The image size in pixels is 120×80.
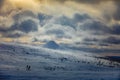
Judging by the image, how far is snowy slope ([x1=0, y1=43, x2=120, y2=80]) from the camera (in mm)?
7348

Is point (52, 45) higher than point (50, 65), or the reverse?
point (52, 45)

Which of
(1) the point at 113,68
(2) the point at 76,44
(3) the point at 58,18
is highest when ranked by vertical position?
(3) the point at 58,18

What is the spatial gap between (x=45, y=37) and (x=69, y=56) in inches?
27.7

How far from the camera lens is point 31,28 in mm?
7469

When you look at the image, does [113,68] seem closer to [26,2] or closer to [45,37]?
[45,37]

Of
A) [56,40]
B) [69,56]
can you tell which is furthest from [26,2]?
[69,56]

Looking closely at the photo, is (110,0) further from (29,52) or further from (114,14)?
(29,52)

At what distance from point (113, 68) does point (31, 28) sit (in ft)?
6.95

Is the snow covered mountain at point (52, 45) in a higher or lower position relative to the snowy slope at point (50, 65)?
higher

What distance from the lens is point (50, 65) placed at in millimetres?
7539

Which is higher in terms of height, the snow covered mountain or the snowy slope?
the snow covered mountain

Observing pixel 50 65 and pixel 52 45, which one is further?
pixel 50 65

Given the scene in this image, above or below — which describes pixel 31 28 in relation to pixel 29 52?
above

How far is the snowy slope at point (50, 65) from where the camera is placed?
7348 mm
